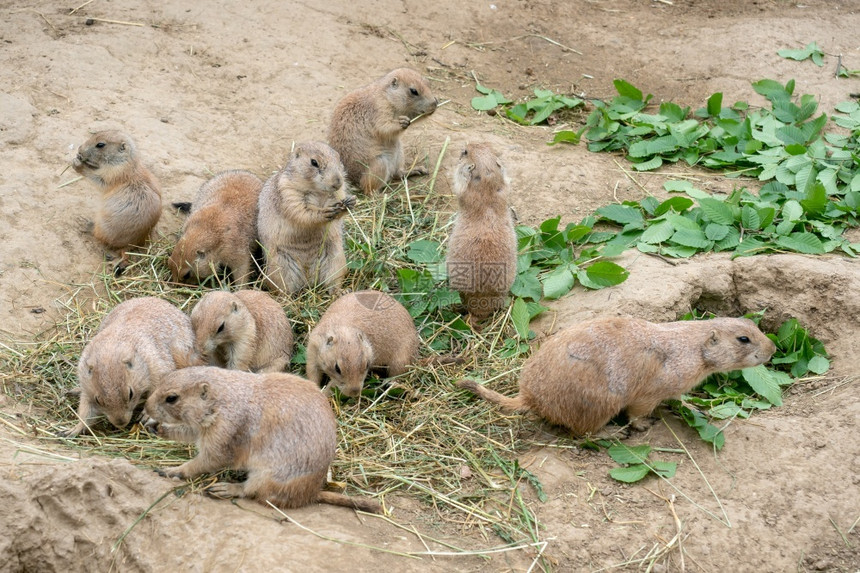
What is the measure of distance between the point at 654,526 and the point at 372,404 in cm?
235

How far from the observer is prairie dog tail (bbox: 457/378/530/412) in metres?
6.55

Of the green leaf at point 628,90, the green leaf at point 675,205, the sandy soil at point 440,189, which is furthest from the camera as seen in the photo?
the green leaf at point 628,90

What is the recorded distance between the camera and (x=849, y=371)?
7.00 meters

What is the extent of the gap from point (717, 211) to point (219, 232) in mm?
4671

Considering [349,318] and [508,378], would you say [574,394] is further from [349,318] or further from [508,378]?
[349,318]

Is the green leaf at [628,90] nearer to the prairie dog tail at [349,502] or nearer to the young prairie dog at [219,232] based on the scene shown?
the young prairie dog at [219,232]

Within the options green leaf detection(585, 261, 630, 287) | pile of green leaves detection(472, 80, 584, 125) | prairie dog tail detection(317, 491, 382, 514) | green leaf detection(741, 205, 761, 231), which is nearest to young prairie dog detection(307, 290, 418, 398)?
prairie dog tail detection(317, 491, 382, 514)

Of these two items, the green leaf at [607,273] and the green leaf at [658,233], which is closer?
the green leaf at [607,273]

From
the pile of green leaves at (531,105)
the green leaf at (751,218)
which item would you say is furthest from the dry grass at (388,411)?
the pile of green leaves at (531,105)

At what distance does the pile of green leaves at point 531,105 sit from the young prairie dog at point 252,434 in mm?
6132

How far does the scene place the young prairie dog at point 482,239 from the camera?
7.57 m

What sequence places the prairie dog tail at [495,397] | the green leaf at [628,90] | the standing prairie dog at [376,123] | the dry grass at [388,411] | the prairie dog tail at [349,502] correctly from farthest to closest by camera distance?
Answer: the green leaf at [628,90] < the standing prairie dog at [376,123] < the prairie dog tail at [495,397] < the dry grass at [388,411] < the prairie dog tail at [349,502]

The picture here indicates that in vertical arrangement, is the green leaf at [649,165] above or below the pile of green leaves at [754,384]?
above

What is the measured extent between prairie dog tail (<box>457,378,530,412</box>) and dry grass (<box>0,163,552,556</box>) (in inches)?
4.0
